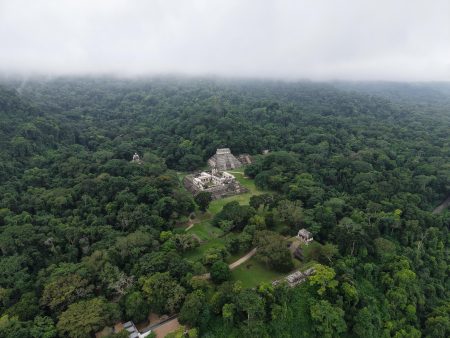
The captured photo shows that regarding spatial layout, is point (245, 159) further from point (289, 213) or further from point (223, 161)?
point (289, 213)

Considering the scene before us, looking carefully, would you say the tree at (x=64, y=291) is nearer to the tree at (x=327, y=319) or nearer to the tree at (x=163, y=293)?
the tree at (x=163, y=293)

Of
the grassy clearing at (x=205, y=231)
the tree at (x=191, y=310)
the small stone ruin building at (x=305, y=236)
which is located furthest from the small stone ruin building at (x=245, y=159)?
the tree at (x=191, y=310)

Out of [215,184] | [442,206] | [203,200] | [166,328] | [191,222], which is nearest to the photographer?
[166,328]

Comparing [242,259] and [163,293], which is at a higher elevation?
[163,293]

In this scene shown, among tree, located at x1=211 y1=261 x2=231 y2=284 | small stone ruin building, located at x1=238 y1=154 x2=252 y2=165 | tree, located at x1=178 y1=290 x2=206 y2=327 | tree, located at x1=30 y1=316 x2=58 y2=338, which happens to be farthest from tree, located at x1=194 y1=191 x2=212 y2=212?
small stone ruin building, located at x1=238 y1=154 x2=252 y2=165

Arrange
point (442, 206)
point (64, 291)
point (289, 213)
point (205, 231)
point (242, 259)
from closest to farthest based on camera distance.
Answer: point (64, 291) → point (242, 259) → point (289, 213) → point (205, 231) → point (442, 206)

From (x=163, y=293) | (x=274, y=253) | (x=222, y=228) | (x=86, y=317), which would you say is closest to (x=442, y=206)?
(x=274, y=253)

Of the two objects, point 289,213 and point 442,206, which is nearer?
point 289,213
